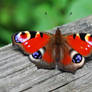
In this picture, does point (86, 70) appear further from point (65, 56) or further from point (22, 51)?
point (22, 51)

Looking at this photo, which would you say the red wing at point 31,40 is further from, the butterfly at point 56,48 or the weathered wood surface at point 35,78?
the weathered wood surface at point 35,78

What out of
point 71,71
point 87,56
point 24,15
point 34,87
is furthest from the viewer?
point 24,15

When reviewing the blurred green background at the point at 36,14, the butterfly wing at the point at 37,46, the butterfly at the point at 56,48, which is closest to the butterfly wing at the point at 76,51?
the butterfly at the point at 56,48

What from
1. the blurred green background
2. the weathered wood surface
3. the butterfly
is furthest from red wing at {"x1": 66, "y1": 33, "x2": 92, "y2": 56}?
the blurred green background

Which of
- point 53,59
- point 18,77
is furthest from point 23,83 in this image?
point 53,59

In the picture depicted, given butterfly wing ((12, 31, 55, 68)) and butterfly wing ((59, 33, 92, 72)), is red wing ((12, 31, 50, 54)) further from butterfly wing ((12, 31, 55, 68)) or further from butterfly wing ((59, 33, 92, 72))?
butterfly wing ((59, 33, 92, 72))

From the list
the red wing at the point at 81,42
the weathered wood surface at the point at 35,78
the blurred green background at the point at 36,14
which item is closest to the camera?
the weathered wood surface at the point at 35,78
